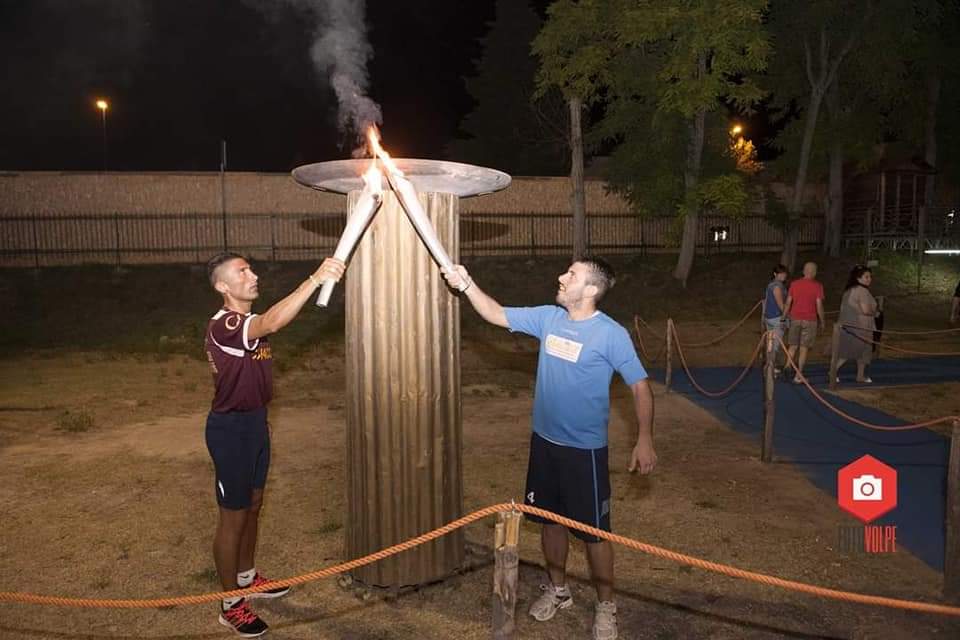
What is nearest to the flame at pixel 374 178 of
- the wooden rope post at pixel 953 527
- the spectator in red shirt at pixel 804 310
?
the wooden rope post at pixel 953 527

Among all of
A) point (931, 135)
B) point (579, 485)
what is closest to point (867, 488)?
point (579, 485)

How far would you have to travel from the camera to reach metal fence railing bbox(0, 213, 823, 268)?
66.5 ft

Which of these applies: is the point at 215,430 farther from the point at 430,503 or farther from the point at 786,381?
the point at 786,381

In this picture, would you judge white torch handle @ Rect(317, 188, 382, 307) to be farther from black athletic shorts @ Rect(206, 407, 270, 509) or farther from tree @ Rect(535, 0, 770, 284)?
tree @ Rect(535, 0, 770, 284)

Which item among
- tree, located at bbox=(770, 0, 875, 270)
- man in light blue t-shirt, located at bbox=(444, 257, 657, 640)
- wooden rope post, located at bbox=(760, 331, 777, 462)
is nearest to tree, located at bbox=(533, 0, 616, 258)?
tree, located at bbox=(770, 0, 875, 270)

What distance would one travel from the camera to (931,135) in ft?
91.6

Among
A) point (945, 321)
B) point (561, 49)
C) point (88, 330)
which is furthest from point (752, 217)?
point (88, 330)

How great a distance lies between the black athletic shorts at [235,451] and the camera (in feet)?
12.8

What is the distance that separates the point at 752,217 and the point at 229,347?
24.1m

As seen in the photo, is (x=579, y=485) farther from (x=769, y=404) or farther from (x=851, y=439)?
(x=851, y=439)

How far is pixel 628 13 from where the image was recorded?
56.8 feet

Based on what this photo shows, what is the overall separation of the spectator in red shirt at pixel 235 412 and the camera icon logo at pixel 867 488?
5.00 meters

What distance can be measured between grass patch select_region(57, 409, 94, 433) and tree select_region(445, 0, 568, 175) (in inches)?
1089

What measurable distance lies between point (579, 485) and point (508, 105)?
111 ft
